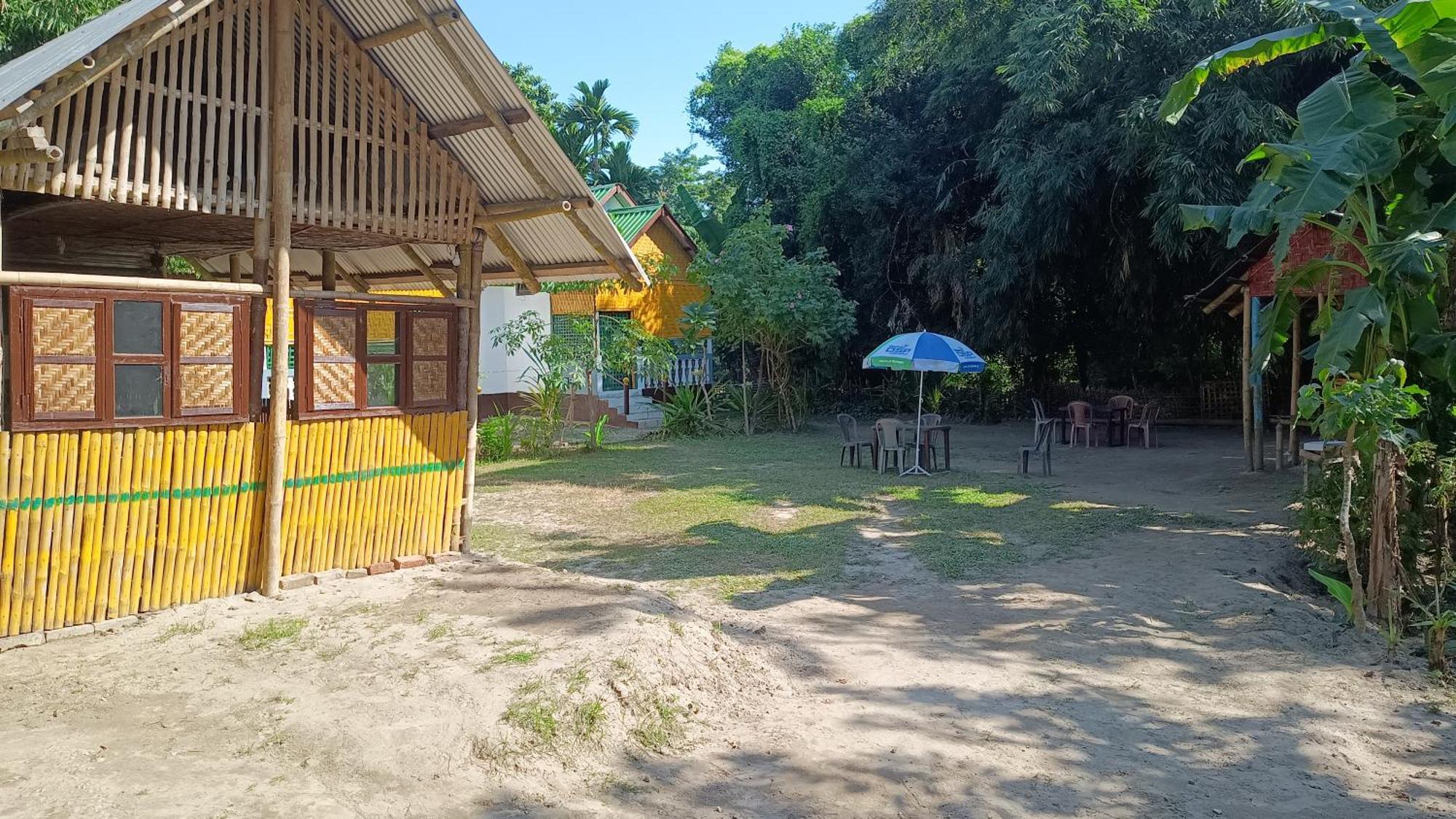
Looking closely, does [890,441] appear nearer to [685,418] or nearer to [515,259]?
[685,418]

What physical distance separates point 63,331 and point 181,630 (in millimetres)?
1880

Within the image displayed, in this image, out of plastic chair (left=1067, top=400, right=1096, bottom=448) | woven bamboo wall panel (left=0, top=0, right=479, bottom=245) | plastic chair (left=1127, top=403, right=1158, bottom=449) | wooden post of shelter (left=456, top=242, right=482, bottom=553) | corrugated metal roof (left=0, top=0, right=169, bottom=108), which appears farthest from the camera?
plastic chair (left=1067, top=400, right=1096, bottom=448)

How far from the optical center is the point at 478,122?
7691 millimetres

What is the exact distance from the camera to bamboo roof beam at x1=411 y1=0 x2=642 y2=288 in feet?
23.5

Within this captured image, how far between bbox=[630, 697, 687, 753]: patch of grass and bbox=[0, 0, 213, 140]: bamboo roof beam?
14.5 feet

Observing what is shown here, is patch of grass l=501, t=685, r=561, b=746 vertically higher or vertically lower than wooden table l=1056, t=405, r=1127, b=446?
lower

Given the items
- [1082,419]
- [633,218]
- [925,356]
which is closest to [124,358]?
[925,356]

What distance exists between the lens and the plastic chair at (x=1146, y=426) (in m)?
18.3

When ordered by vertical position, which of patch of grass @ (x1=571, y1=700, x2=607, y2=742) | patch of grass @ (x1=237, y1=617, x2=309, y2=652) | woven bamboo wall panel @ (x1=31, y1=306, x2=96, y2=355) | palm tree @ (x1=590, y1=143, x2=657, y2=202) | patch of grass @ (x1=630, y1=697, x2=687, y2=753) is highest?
palm tree @ (x1=590, y1=143, x2=657, y2=202)

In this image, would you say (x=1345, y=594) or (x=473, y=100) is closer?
(x=1345, y=594)

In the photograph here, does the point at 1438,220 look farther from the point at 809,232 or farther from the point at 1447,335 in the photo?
the point at 809,232

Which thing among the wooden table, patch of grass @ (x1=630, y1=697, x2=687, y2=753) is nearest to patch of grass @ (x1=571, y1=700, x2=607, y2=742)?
patch of grass @ (x1=630, y1=697, x2=687, y2=753)

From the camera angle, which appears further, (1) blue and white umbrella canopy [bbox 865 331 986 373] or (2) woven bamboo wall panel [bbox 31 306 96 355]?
(1) blue and white umbrella canopy [bbox 865 331 986 373]

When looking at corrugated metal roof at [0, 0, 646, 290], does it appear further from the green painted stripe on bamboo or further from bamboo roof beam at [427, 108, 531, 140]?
the green painted stripe on bamboo
